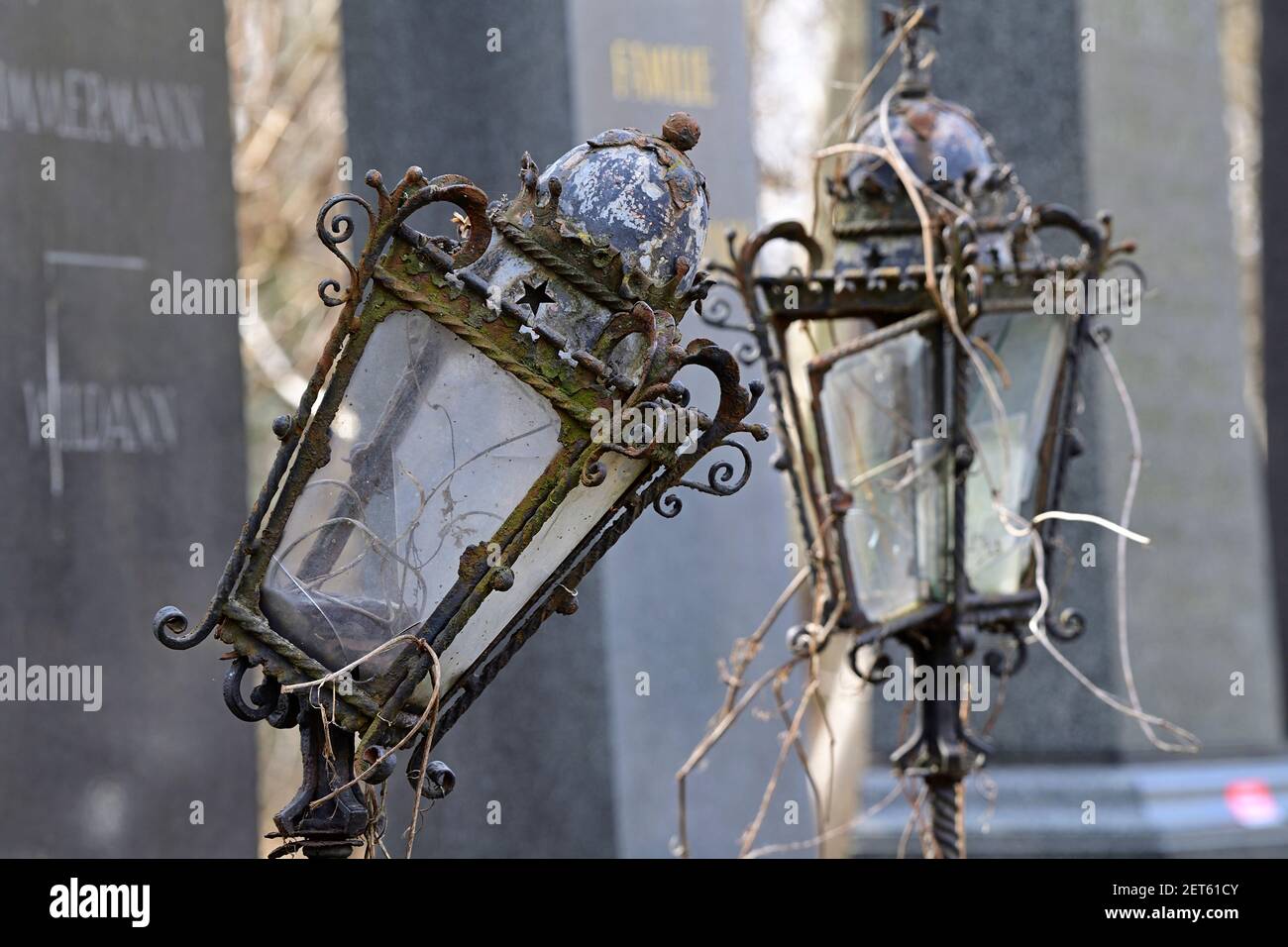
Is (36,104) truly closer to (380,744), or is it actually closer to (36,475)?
(36,475)

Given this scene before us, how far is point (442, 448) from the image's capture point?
85.8 inches

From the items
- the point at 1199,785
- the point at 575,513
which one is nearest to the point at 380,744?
the point at 575,513

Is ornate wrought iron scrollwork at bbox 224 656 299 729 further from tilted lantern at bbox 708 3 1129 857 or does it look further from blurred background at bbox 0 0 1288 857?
blurred background at bbox 0 0 1288 857

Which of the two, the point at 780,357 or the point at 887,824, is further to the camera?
the point at 887,824

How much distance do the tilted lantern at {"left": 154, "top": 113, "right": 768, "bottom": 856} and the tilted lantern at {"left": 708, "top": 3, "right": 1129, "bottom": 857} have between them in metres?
Answer: 1.34

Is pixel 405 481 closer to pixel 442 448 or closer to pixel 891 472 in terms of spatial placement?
pixel 442 448

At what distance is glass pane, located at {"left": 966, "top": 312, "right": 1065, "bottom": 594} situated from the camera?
3561 millimetres

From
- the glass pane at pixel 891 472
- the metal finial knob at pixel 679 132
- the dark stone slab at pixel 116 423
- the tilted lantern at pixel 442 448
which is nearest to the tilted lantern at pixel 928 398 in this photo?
the glass pane at pixel 891 472

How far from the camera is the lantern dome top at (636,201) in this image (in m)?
2.18

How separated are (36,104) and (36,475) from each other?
112 cm

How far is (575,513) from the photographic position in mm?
2201

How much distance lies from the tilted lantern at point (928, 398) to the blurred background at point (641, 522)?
1519 millimetres

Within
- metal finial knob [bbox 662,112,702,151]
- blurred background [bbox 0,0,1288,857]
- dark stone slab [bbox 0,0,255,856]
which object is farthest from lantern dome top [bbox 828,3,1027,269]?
dark stone slab [bbox 0,0,255,856]
